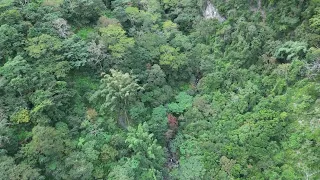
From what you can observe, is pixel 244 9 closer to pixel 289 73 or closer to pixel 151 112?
pixel 289 73

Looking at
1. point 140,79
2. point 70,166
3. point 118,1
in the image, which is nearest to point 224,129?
point 140,79

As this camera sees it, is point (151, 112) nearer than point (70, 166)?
No

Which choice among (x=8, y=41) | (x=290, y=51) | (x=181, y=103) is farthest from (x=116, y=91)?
(x=290, y=51)

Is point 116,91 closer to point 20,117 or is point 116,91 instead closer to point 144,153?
point 144,153

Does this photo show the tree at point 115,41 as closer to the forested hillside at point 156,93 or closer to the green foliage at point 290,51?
the forested hillside at point 156,93

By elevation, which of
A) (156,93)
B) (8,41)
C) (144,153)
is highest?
(8,41)

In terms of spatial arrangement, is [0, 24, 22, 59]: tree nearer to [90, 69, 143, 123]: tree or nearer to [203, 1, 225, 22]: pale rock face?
[90, 69, 143, 123]: tree
